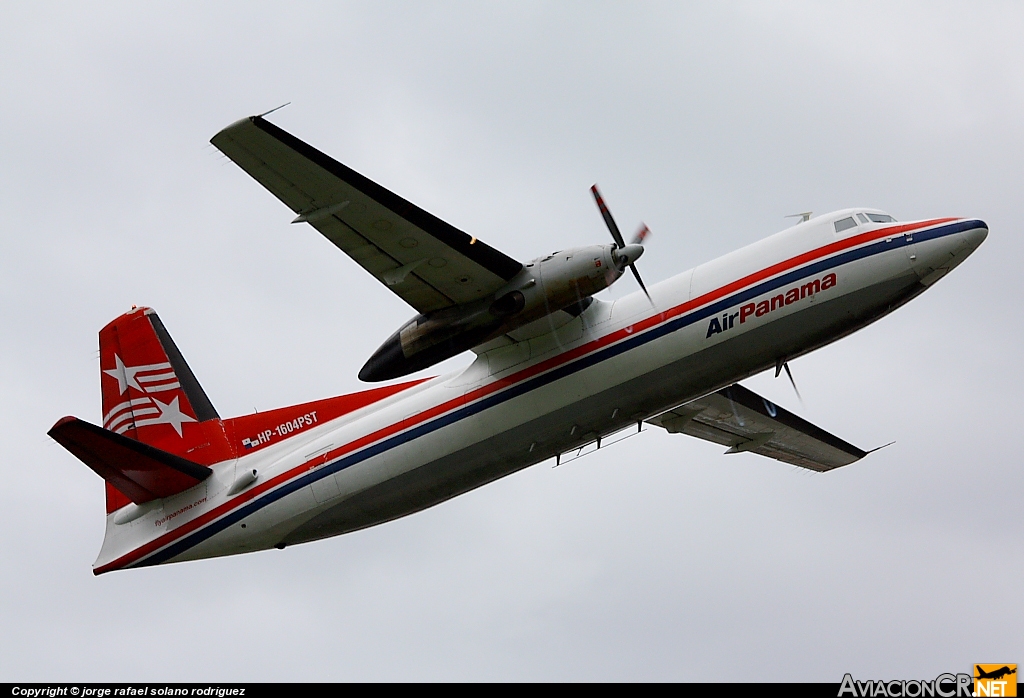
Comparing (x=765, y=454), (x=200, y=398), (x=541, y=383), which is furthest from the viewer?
(x=765, y=454)

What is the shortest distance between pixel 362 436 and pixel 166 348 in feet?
22.3

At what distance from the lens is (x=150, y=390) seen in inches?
960

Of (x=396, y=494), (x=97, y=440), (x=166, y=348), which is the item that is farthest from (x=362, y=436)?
(x=166, y=348)

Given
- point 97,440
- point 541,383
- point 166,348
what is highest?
point 166,348

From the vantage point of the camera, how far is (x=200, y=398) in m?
24.5

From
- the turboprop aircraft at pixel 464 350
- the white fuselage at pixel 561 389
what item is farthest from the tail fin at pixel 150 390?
→ the white fuselage at pixel 561 389

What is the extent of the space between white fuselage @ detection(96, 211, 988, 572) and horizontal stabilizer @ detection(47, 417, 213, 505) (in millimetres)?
338

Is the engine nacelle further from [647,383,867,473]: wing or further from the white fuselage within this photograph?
[647,383,867,473]: wing

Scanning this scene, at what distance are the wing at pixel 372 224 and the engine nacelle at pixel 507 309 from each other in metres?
0.26

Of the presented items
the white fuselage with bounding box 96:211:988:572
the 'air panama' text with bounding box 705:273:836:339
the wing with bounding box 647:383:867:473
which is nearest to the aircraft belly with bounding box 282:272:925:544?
the white fuselage with bounding box 96:211:988:572

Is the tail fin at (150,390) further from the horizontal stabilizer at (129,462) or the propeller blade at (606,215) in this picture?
the propeller blade at (606,215)

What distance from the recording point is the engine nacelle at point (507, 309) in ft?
58.4

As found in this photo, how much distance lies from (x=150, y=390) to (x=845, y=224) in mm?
15737

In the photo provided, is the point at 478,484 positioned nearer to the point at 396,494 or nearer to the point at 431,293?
the point at 396,494
